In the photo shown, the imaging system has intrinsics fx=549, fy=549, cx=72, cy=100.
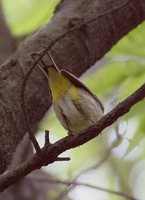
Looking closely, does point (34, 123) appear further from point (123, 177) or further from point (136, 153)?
point (123, 177)

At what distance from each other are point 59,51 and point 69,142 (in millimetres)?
655

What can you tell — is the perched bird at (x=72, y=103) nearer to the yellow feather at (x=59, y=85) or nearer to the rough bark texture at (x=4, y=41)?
the yellow feather at (x=59, y=85)

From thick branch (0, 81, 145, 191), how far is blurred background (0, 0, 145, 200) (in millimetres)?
388

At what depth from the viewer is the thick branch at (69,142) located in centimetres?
117

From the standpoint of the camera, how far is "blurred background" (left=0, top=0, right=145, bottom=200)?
1807 mm

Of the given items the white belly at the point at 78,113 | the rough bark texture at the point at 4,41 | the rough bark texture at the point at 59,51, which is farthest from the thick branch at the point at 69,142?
the rough bark texture at the point at 4,41

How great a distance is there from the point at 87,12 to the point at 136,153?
0.62 metres

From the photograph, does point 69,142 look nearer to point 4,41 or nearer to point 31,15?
point 31,15

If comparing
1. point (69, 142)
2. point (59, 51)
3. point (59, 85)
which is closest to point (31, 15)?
point (59, 51)

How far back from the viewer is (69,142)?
1.25m

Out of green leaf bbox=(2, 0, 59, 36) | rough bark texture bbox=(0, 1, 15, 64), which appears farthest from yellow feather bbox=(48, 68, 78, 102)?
rough bark texture bbox=(0, 1, 15, 64)

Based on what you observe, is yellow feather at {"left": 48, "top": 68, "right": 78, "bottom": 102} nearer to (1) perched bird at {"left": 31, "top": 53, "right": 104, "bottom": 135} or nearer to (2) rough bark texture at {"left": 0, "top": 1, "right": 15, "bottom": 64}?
(1) perched bird at {"left": 31, "top": 53, "right": 104, "bottom": 135}

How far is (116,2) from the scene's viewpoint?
6.58 feet

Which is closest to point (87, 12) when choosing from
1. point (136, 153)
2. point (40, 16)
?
point (40, 16)
